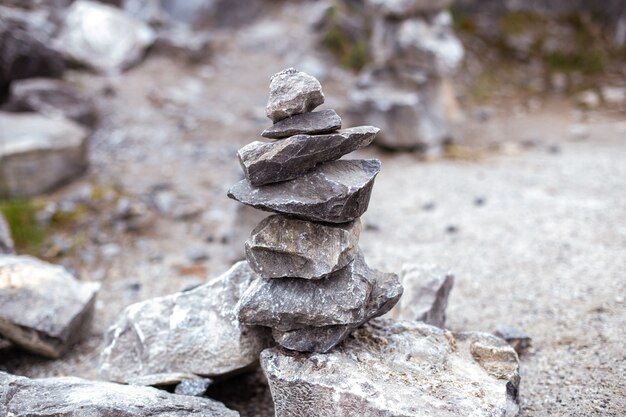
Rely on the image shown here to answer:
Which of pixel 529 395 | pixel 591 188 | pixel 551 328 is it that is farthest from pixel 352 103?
pixel 529 395

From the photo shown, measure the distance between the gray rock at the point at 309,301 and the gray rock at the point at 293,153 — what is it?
64 centimetres

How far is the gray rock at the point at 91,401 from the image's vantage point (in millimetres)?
3287

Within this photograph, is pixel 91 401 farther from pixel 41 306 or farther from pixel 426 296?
pixel 426 296

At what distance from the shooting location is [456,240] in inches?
262

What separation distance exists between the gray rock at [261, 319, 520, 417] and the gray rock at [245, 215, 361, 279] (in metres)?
0.50

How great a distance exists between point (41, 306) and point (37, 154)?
3822 mm

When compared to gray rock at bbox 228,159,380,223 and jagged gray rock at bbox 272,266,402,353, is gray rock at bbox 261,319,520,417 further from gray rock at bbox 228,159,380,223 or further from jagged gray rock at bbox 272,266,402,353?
gray rock at bbox 228,159,380,223

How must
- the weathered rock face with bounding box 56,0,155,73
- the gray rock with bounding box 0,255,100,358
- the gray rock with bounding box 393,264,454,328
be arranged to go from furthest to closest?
the weathered rock face with bounding box 56,0,155,73 < the gray rock with bounding box 0,255,100,358 < the gray rock with bounding box 393,264,454,328

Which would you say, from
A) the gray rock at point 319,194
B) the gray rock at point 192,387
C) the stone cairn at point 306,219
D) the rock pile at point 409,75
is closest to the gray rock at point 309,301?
the stone cairn at point 306,219

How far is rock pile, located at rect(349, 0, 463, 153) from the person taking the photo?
9.68 meters

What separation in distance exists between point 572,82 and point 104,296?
33.7ft

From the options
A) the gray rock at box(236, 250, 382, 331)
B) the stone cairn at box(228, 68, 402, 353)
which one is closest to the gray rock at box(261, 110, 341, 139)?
the stone cairn at box(228, 68, 402, 353)

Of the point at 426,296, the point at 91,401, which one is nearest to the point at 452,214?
the point at 426,296

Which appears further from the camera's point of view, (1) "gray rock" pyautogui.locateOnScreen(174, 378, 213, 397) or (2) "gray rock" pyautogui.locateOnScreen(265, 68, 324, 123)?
(1) "gray rock" pyautogui.locateOnScreen(174, 378, 213, 397)
